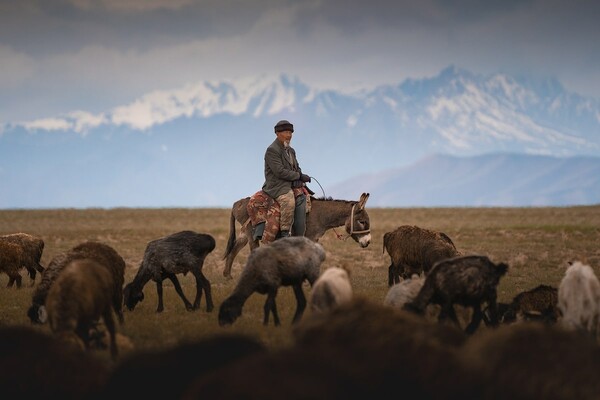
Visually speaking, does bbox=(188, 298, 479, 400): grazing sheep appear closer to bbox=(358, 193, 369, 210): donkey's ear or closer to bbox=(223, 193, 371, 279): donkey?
bbox=(358, 193, 369, 210): donkey's ear

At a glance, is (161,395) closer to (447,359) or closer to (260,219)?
(447,359)

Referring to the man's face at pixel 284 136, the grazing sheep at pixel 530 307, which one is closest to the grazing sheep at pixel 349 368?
the grazing sheep at pixel 530 307

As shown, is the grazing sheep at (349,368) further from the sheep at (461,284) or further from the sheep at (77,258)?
the sheep at (77,258)

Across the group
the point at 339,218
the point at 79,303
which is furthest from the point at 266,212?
the point at 79,303

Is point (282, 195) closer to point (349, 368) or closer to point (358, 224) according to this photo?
point (358, 224)

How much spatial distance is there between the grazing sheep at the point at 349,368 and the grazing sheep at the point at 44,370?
1478 millimetres

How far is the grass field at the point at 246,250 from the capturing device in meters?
13.6

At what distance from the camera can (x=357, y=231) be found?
17.9 meters

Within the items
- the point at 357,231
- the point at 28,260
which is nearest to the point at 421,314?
the point at 357,231

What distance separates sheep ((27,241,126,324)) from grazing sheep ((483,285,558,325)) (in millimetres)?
6108

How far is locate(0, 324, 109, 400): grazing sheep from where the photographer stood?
7.17 meters

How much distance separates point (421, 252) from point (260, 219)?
12.7ft

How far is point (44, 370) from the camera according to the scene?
7.45m

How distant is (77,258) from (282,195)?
18.1 ft
